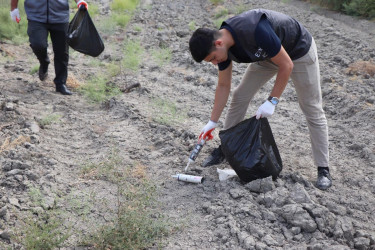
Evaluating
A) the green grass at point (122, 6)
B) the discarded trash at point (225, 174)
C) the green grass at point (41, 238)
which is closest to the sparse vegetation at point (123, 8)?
the green grass at point (122, 6)

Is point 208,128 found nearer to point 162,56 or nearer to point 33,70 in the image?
point 33,70

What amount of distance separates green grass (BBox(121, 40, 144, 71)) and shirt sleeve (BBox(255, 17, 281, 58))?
346 cm

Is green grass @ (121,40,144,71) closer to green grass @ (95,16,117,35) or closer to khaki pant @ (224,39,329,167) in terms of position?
green grass @ (95,16,117,35)

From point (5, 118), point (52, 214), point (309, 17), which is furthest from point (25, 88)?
point (309, 17)

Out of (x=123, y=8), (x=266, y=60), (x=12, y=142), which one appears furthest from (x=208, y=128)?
(x=123, y=8)

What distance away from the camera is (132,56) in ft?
20.1

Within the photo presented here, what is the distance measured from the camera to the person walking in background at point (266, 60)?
2.73 metres

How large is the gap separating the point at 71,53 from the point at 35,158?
3.35 meters

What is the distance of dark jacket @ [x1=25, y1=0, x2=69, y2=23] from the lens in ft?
15.0

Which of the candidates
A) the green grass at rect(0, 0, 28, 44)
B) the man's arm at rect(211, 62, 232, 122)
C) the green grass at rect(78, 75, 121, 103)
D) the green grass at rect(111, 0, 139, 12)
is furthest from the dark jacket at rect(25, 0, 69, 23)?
the green grass at rect(111, 0, 139, 12)

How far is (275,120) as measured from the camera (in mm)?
4871

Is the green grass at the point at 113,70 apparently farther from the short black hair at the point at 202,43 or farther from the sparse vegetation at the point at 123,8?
the short black hair at the point at 202,43

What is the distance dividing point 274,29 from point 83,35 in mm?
2637

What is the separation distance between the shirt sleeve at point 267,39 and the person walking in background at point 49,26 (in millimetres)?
2681
